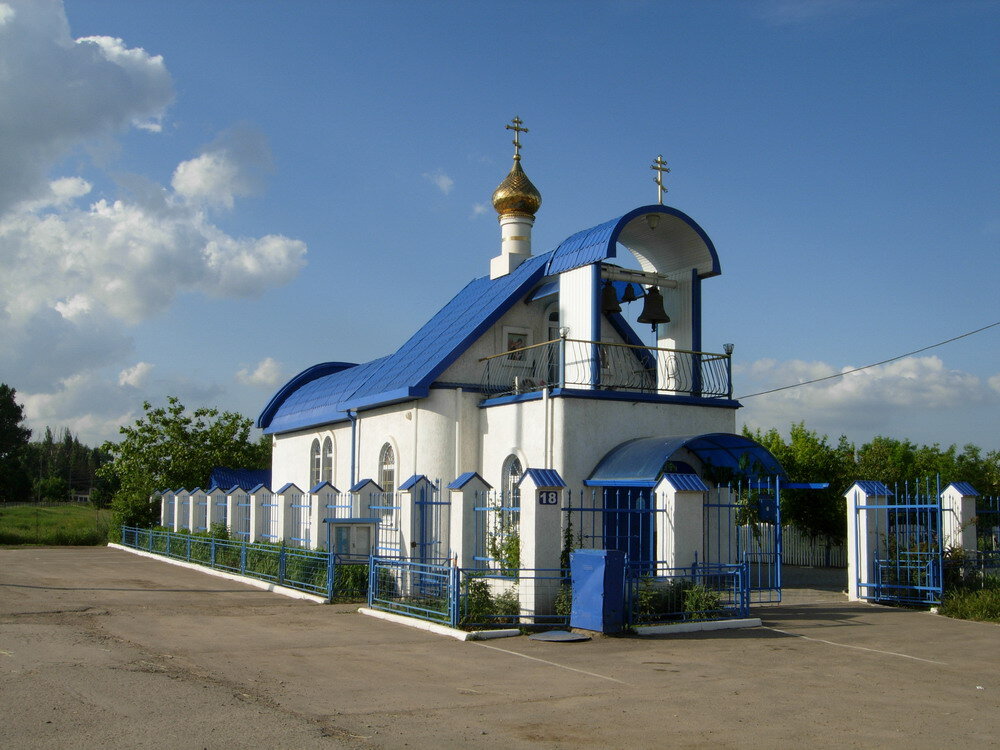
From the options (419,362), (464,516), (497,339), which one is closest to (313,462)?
(419,362)

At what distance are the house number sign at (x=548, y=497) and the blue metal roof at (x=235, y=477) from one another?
22.5 metres

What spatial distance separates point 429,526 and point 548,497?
170 inches

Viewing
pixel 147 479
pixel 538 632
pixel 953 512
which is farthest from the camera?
pixel 147 479

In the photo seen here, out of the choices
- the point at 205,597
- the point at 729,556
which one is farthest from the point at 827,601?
the point at 205,597

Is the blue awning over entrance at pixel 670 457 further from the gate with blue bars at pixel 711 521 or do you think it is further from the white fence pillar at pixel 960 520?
the white fence pillar at pixel 960 520

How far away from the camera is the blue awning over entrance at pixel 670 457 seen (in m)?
15.6

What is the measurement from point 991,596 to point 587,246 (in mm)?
8788

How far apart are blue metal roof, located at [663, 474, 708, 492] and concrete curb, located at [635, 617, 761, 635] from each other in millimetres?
1863

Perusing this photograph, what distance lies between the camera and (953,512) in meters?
16.3

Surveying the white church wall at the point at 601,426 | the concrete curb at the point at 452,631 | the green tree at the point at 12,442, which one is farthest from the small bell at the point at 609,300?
the green tree at the point at 12,442

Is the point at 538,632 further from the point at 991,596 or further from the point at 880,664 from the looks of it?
the point at 991,596

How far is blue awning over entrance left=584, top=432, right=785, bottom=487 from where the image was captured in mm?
15609

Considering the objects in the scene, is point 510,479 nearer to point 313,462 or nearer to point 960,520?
point 960,520

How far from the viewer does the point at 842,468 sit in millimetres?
28953
